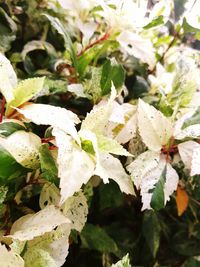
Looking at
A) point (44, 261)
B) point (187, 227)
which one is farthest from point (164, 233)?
point (44, 261)

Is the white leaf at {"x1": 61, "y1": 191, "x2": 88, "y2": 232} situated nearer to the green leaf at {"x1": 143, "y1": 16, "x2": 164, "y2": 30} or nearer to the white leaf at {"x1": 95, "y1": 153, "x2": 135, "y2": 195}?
the white leaf at {"x1": 95, "y1": 153, "x2": 135, "y2": 195}

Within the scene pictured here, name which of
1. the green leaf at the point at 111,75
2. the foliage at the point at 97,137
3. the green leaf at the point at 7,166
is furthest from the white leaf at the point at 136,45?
the green leaf at the point at 7,166

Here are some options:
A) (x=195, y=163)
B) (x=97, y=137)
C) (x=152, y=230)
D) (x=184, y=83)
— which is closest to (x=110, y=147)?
(x=97, y=137)

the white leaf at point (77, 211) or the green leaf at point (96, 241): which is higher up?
the white leaf at point (77, 211)

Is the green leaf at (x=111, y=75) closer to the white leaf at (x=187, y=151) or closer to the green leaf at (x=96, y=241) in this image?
the white leaf at (x=187, y=151)

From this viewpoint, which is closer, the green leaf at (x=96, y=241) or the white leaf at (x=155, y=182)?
the white leaf at (x=155, y=182)

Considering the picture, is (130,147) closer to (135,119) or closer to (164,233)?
(135,119)

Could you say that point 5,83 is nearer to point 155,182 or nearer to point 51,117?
point 51,117
